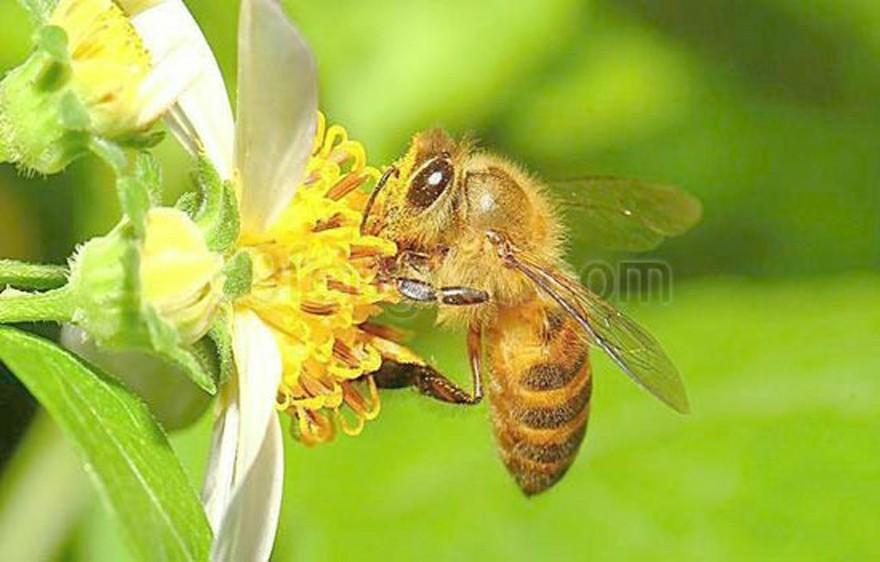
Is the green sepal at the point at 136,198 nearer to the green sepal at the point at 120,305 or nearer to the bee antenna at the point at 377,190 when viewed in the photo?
the green sepal at the point at 120,305

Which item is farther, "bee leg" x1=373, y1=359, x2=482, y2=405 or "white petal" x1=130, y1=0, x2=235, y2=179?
"bee leg" x1=373, y1=359, x2=482, y2=405

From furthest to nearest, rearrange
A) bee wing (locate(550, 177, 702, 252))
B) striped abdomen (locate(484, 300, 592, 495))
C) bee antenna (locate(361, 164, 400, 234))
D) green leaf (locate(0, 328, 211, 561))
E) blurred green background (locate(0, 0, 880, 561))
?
1. blurred green background (locate(0, 0, 880, 561))
2. bee wing (locate(550, 177, 702, 252))
3. striped abdomen (locate(484, 300, 592, 495))
4. bee antenna (locate(361, 164, 400, 234))
5. green leaf (locate(0, 328, 211, 561))

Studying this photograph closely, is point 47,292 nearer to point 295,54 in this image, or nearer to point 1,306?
point 1,306

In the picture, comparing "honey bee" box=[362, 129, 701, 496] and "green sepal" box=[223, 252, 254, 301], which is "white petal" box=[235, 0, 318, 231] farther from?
"honey bee" box=[362, 129, 701, 496]

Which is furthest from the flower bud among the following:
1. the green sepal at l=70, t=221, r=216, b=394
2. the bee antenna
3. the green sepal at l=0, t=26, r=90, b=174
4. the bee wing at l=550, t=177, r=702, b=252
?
the bee wing at l=550, t=177, r=702, b=252

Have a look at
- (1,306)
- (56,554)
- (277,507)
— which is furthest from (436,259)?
(56,554)

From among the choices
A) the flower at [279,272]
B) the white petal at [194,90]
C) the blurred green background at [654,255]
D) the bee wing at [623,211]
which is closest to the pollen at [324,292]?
the flower at [279,272]

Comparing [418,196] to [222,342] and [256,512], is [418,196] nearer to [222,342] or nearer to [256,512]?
[222,342]

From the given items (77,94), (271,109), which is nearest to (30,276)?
(77,94)
